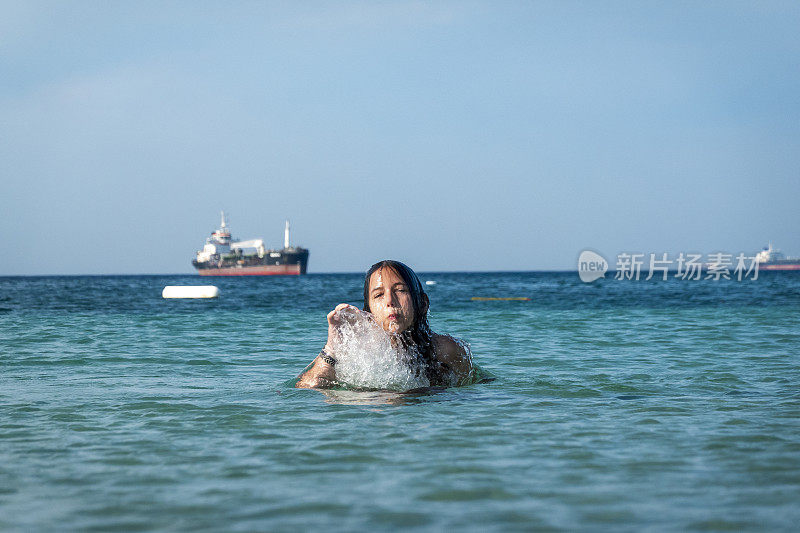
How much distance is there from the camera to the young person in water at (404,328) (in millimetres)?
6055

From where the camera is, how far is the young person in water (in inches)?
238

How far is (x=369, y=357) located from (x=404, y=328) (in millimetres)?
384

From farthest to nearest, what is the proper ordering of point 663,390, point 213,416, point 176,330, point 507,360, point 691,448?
point 176,330
point 507,360
point 663,390
point 213,416
point 691,448

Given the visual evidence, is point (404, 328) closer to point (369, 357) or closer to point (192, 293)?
point (369, 357)

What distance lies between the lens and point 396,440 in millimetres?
4645

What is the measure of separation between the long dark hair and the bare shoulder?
6cm

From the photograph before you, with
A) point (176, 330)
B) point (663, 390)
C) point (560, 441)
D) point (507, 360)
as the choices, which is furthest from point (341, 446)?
point (176, 330)

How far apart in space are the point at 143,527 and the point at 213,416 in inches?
101

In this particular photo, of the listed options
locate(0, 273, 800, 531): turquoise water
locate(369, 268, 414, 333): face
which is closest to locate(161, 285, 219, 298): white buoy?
locate(0, 273, 800, 531): turquoise water

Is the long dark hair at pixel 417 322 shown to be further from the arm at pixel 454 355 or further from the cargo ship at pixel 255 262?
the cargo ship at pixel 255 262

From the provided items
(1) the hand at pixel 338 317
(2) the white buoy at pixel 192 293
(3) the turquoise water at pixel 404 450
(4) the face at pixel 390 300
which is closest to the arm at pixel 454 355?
(3) the turquoise water at pixel 404 450

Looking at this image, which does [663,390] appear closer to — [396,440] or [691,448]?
[691,448]

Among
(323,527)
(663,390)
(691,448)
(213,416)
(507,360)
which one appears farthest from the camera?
(507,360)

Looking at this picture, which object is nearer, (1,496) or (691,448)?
(1,496)
